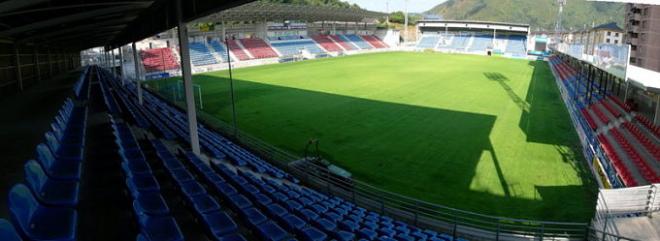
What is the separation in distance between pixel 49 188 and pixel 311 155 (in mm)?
9526

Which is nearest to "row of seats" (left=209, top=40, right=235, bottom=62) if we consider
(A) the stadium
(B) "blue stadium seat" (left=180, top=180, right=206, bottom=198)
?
(A) the stadium

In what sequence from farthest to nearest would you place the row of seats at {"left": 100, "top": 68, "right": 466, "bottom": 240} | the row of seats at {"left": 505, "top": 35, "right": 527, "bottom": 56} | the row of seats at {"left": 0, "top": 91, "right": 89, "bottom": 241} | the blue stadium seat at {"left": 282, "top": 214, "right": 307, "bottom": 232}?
the row of seats at {"left": 505, "top": 35, "right": 527, "bottom": 56} < the blue stadium seat at {"left": 282, "top": 214, "right": 307, "bottom": 232} < the row of seats at {"left": 100, "top": 68, "right": 466, "bottom": 240} < the row of seats at {"left": 0, "top": 91, "right": 89, "bottom": 241}

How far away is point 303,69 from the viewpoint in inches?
1688

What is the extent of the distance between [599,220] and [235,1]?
8353mm

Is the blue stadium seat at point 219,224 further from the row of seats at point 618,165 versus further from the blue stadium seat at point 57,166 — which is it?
the row of seats at point 618,165

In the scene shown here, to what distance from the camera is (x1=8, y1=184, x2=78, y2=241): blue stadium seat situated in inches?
149

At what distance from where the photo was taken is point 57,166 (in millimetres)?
5977

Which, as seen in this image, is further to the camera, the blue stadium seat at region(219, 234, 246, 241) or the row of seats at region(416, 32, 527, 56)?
the row of seats at region(416, 32, 527, 56)

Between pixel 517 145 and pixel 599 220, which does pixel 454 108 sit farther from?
pixel 599 220

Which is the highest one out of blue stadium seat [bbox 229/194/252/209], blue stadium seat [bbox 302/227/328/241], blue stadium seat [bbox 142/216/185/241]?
blue stadium seat [bbox 142/216/185/241]

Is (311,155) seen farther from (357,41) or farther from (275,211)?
(357,41)

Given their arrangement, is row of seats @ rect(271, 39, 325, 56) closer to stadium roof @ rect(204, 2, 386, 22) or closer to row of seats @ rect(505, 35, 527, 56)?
stadium roof @ rect(204, 2, 386, 22)

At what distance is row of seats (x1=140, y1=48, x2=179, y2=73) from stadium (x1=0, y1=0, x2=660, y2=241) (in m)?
12.6

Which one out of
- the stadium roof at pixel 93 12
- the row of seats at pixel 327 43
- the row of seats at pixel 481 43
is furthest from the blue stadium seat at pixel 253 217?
the row of seats at pixel 481 43
